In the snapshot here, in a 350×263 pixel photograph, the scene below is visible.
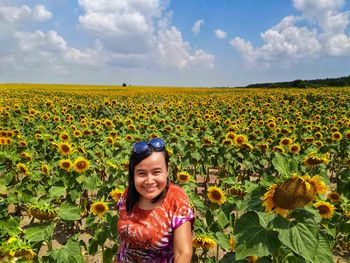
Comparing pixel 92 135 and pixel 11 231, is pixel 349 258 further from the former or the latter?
pixel 92 135

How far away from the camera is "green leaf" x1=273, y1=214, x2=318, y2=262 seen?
214 cm

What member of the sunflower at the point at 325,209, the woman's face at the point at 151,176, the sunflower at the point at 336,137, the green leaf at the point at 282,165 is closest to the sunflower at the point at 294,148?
the sunflower at the point at 336,137

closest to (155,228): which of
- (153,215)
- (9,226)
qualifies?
(153,215)

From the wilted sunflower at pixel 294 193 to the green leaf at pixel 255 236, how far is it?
87 mm

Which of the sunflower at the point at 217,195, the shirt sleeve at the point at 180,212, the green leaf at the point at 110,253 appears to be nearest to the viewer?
the shirt sleeve at the point at 180,212

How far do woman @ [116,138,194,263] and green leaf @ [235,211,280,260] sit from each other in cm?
32

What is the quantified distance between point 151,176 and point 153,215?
0.26m

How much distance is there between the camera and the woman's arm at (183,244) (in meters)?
2.35

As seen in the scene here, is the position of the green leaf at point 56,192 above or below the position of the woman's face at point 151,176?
below

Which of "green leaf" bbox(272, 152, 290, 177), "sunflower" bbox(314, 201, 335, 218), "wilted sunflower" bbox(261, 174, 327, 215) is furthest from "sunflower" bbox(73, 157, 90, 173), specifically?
"wilted sunflower" bbox(261, 174, 327, 215)

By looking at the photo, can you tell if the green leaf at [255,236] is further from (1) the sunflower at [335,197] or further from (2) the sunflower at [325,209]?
(1) the sunflower at [335,197]

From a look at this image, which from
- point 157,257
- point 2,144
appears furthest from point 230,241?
point 2,144

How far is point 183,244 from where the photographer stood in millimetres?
2375

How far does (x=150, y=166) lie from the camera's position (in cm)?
252
